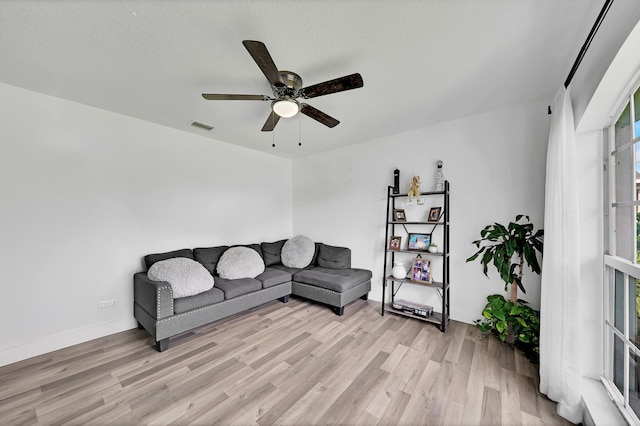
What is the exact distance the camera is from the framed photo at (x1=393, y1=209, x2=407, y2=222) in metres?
3.52

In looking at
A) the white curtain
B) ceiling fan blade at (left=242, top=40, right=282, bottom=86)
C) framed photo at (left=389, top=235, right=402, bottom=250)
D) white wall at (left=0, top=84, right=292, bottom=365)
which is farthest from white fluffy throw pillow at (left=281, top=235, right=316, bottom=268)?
the white curtain

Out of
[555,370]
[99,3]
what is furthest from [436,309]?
[99,3]

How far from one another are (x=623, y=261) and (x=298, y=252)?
3550 millimetres

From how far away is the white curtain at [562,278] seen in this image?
1.63 m

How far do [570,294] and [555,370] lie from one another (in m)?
0.56

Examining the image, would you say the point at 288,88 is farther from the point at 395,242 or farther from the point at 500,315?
the point at 500,315

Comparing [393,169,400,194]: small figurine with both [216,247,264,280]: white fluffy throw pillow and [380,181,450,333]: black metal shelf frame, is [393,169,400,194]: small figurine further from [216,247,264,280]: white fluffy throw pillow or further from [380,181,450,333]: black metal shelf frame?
[216,247,264,280]: white fluffy throw pillow

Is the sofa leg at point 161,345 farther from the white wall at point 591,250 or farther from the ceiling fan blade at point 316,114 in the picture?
the white wall at point 591,250

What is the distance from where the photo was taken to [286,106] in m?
1.99

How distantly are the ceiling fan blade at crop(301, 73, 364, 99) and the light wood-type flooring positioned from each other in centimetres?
233

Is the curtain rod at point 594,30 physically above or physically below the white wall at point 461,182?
above

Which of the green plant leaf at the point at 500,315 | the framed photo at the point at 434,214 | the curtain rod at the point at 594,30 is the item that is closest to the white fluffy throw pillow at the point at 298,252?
the framed photo at the point at 434,214

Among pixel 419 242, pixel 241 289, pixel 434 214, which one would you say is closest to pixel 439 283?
pixel 419 242

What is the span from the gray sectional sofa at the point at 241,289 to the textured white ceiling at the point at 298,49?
200cm
